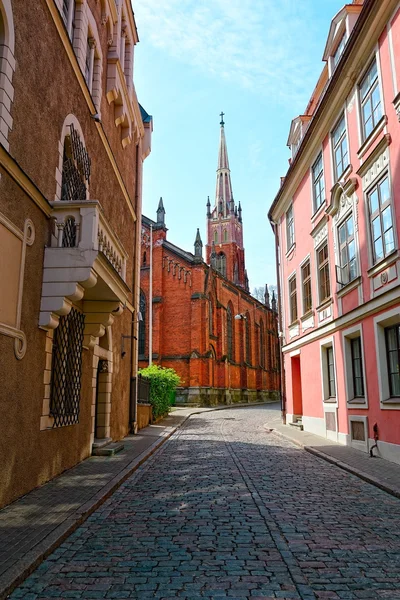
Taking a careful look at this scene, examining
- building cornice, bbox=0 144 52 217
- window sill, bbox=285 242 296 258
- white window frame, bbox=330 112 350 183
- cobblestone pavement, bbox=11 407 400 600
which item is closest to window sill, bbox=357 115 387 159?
white window frame, bbox=330 112 350 183

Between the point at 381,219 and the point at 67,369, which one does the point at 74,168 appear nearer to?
the point at 67,369

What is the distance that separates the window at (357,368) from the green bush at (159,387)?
30.1 feet

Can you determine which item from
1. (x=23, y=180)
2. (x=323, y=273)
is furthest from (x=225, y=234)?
(x=23, y=180)

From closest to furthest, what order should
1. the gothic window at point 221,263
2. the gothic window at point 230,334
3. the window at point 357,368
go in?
the window at point 357,368 → the gothic window at point 230,334 → the gothic window at point 221,263

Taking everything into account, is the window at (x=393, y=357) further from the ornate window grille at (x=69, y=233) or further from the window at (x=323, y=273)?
the ornate window grille at (x=69, y=233)

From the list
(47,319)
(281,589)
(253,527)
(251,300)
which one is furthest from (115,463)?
(251,300)

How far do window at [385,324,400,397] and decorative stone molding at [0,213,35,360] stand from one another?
302 inches

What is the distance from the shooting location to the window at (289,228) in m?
20.1

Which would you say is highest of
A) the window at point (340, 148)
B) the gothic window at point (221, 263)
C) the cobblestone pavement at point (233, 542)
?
the gothic window at point (221, 263)

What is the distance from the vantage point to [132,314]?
16.5 meters

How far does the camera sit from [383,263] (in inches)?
426

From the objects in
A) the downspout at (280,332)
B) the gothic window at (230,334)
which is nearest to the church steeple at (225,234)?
the gothic window at (230,334)

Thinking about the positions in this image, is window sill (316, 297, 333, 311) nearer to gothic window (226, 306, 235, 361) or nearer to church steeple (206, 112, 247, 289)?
gothic window (226, 306, 235, 361)

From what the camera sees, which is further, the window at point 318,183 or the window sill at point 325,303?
the window at point 318,183
